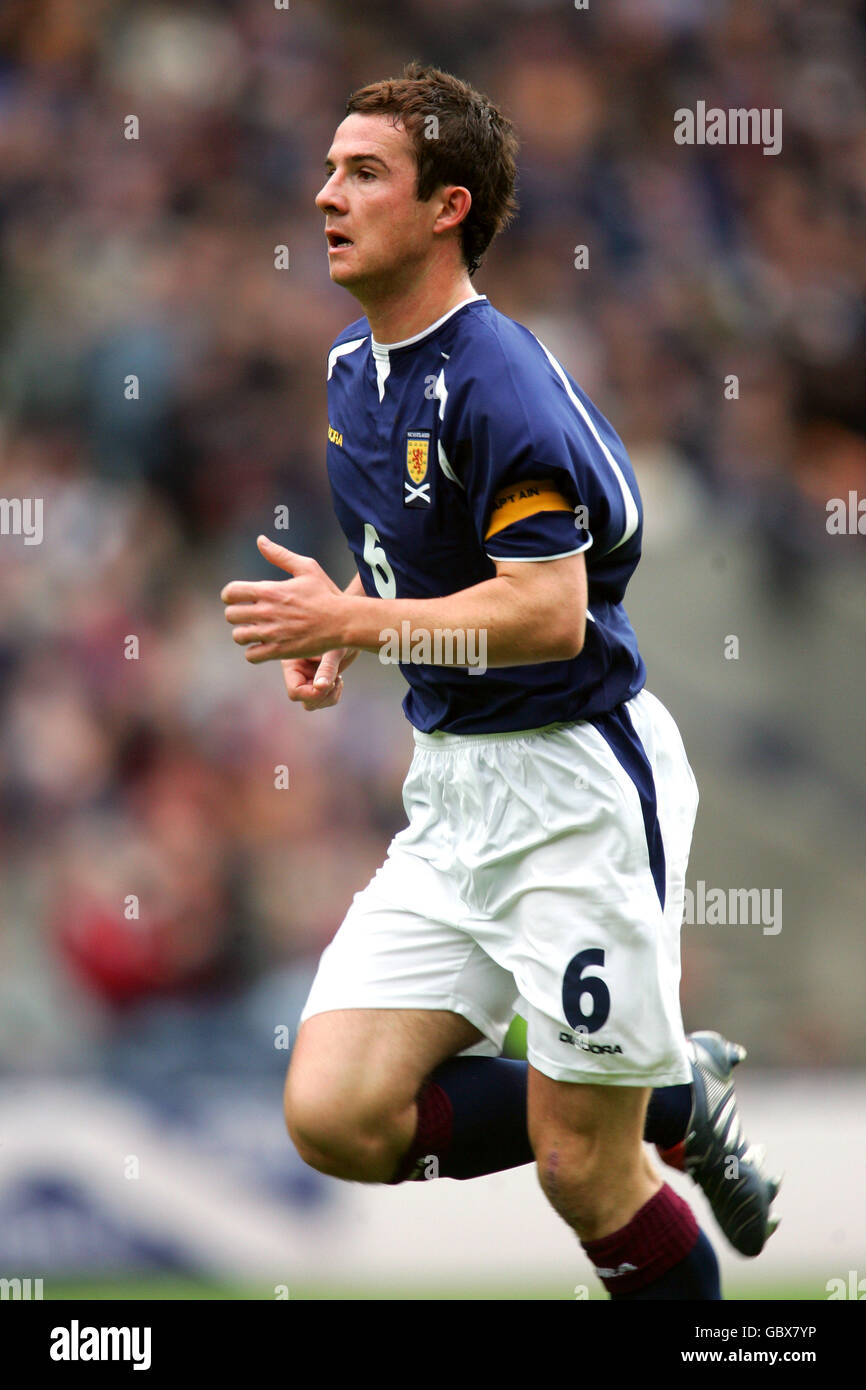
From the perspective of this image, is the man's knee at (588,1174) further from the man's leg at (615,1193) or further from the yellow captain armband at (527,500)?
the yellow captain armband at (527,500)

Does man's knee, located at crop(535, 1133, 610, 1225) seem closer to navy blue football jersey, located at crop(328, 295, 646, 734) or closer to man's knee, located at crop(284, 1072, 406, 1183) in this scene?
man's knee, located at crop(284, 1072, 406, 1183)

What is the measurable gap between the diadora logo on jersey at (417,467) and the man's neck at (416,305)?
215mm

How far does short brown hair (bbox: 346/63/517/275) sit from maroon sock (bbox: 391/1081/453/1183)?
161cm

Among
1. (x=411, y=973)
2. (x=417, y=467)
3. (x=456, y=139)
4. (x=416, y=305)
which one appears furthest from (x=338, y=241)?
(x=411, y=973)

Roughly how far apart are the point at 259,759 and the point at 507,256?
2.40 m

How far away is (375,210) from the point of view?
10.2ft

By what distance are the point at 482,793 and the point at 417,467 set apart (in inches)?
24.8

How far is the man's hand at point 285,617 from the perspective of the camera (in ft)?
9.26

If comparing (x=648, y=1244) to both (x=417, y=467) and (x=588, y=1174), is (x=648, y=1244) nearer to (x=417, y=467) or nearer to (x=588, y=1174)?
(x=588, y=1174)

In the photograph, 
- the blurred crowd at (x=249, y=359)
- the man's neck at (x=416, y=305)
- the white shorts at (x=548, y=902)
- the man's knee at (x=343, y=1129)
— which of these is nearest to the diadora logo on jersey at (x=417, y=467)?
the man's neck at (x=416, y=305)

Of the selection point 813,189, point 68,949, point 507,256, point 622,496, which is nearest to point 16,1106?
point 68,949

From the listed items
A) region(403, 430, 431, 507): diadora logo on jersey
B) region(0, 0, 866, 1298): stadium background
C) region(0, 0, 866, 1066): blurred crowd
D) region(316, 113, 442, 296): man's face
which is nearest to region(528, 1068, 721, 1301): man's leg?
region(403, 430, 431, 507): diadora logo on jersey

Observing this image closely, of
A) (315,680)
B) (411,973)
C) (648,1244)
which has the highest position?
(315,680)

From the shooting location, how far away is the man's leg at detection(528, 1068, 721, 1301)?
10.4 ft
